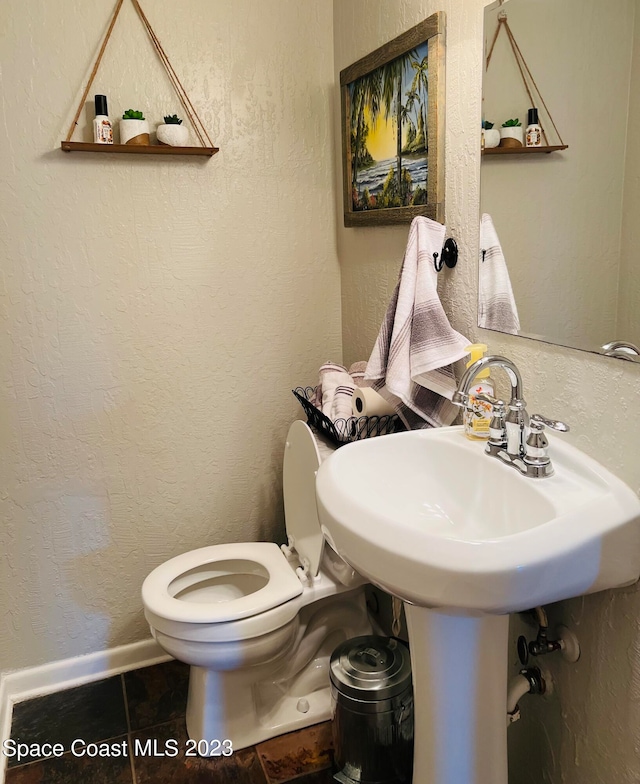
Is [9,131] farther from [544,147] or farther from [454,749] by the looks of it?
[454,749]

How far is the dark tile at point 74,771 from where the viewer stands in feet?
5.26

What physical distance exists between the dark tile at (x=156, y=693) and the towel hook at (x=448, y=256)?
56.2 inches

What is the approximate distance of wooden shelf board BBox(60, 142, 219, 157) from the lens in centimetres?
167

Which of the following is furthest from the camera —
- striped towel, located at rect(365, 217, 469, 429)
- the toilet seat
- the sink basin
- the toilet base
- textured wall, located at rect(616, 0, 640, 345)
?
the toilet base

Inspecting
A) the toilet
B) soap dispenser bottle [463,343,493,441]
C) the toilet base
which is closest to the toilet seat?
the toilet

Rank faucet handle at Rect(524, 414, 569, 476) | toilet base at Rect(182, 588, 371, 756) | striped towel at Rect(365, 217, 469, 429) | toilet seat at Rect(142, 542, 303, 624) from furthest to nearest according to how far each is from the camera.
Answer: toilet base at Rect(182, 588, 371, 756) < toilet seat at Rect(142, 542, 303, 624) < striped towel at Rect(365, 217, 469, 429) < faucet handle at Rect(524, 414, 569, 476)

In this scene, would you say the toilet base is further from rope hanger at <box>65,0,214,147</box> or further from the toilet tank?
rope hanger at <box>65,0,214,147</box>

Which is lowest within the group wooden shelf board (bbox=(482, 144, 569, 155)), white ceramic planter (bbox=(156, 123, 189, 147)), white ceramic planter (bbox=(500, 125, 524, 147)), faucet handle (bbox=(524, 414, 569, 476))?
faucet handle (bbox=(524, 414, 569, 476))

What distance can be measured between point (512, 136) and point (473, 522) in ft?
2.47

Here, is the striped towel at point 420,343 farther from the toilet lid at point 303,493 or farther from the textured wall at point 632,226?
the textured wall at point 632,226

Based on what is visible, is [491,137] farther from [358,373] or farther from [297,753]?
[297,753]

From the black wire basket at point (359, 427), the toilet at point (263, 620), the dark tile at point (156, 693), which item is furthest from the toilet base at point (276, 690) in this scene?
the black wire basket at point (359, 427)

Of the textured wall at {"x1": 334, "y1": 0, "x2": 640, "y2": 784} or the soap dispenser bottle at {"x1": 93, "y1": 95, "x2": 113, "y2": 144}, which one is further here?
the soap dispenser bottle at {"x1": 93, "y1": 95, "x2": 113, "y2": 144}

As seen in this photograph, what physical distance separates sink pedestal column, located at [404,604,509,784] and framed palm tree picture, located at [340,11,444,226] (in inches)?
36.3
